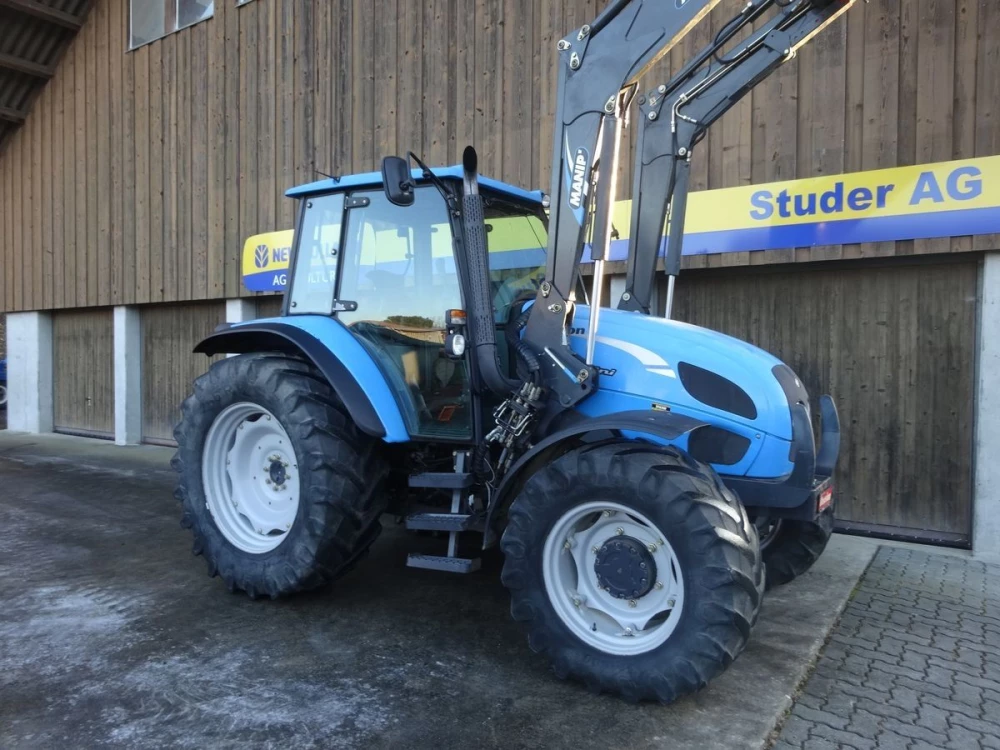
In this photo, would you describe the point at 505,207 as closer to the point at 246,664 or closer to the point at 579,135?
the point at 579,135

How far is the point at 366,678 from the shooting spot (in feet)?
10.6

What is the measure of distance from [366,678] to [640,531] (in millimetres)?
1302

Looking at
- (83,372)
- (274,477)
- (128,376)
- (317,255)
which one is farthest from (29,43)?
(274,477)

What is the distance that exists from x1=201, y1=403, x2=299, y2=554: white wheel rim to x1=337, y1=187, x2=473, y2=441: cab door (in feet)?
2.46

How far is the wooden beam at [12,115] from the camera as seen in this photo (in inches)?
480

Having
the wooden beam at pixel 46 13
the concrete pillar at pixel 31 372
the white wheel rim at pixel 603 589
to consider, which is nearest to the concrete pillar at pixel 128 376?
the concrete pillar at pixel 31 372

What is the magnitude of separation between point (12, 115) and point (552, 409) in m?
12.5

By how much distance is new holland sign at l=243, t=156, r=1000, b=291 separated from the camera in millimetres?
5195

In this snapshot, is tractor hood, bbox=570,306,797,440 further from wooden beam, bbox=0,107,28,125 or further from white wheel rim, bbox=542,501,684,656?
wooden beam, bbox=0,107,28,125

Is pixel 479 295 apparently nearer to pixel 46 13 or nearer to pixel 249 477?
pixel 249 477

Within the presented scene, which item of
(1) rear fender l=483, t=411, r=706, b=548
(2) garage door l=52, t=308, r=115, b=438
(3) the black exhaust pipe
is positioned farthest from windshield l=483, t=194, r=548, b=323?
(2) garage door l=52, t=308, r=115, b=438

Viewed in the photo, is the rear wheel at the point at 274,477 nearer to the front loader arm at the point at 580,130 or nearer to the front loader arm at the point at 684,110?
the front loader arm at the point at 580,130

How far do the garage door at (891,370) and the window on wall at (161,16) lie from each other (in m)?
8.32

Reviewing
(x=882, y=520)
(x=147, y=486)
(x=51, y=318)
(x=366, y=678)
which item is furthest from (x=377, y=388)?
(x=51, y=318)
